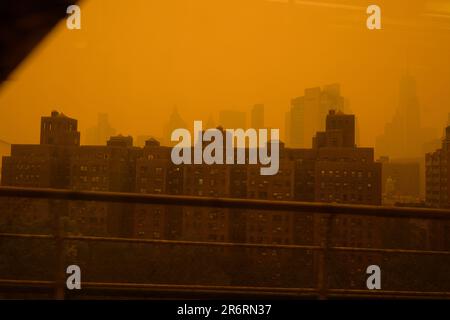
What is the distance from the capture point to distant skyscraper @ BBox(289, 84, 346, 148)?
16.1 feet

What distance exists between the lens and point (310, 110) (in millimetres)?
5027

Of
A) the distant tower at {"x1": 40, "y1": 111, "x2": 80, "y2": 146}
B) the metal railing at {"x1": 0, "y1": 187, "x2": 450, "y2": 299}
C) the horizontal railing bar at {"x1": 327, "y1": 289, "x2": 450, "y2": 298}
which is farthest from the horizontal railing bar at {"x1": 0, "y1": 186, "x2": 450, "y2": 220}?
the distant tower at {"x1": 40, "y1": 111, "x2": 80, "y2": 146}

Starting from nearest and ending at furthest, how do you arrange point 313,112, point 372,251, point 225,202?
point 225,202, point 372,251, point 313,112

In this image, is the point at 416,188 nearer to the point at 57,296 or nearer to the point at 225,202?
the point at 225,202

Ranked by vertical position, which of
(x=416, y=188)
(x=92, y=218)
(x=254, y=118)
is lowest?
(x=92, y=218)

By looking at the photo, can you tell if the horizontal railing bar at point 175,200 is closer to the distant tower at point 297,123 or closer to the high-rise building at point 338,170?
the high-rise building at point 338,170

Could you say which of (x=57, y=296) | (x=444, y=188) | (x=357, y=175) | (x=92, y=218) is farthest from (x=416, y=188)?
(x=57, y=296)

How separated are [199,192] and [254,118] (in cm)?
131

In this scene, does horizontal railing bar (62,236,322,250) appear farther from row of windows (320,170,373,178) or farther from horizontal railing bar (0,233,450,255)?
row of windows (320,170,373,178)

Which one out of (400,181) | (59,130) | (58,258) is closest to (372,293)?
(400,181)

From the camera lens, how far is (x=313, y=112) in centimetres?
503

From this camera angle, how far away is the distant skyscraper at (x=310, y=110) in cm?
491

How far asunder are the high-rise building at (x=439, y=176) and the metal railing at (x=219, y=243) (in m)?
0.63

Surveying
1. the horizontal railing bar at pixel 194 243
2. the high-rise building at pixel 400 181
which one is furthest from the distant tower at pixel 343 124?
the horizontal railing bar at pixel 194 243
